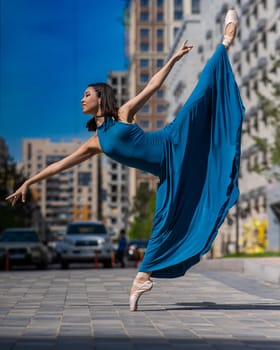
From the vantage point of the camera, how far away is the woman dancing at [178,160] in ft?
31.0

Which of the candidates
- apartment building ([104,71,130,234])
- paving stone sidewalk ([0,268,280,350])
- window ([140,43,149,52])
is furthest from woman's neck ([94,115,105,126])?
apartment building ([104,71,130,234])

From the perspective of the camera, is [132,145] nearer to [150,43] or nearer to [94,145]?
[94,145]

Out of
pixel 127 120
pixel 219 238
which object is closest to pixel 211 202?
pixel 127 120

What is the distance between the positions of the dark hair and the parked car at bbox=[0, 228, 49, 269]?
2318 centimetres

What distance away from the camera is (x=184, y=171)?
962cm

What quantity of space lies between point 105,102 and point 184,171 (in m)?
1.02

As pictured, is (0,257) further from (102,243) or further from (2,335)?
(2,335)

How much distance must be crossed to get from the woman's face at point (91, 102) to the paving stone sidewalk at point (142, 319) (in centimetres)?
196

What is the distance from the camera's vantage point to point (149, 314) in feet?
30.4

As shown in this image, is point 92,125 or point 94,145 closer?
point 94,145

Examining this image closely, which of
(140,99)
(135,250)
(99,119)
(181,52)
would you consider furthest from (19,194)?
(135,250)

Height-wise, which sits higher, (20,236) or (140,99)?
(140,99)

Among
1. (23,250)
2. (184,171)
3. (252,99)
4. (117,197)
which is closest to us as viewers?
(184,171)

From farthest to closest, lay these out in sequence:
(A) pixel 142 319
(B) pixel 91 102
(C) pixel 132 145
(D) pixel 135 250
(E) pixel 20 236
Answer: (D) pixel 135 250, (E) pixel 20 236, (B) pixel 91 102, (C) pixel 132 145, (A) pixel 142 319
